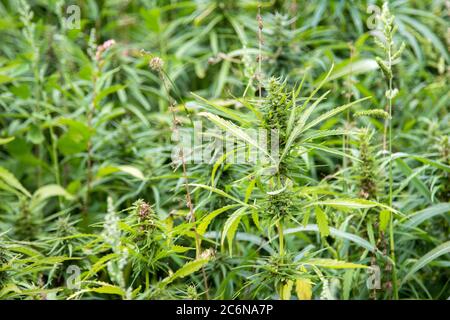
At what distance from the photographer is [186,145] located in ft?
5.71

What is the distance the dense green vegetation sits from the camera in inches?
50.3

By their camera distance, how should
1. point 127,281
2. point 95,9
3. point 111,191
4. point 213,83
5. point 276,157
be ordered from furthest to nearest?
point 95,9 → point 213,83 → point 111,191 → point 127,281 → point 276,157

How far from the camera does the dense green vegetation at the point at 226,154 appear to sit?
128 cm

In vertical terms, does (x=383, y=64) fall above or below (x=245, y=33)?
below

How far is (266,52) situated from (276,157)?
2.95 feet

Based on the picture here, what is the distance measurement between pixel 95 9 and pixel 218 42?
0.52 metres

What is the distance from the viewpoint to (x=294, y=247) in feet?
5.64

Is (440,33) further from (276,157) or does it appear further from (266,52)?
(276,157)

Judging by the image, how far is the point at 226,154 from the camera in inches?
48.1

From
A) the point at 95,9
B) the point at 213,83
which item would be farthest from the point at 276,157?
the point at 95,9

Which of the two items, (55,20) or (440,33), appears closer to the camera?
(440,33)

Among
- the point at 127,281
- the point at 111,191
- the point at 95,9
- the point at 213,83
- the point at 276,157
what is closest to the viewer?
the point at 276,157
